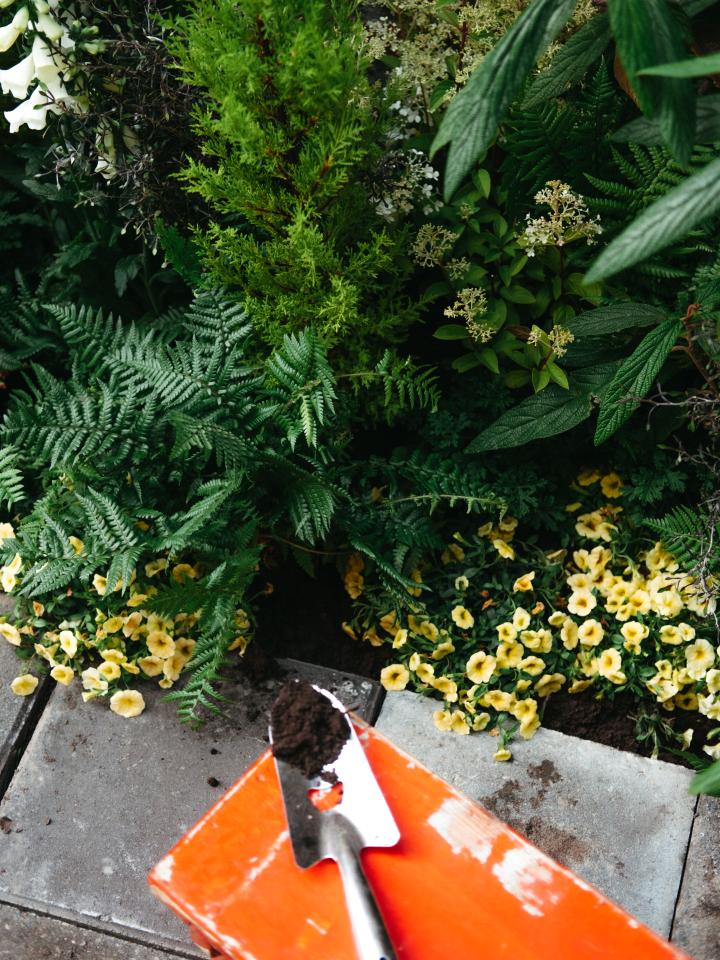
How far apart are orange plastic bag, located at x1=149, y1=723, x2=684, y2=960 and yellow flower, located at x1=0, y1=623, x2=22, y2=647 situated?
1.07 metres

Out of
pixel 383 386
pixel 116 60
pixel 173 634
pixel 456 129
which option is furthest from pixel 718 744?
pixel 116 60

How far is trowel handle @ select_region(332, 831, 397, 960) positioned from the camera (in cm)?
144

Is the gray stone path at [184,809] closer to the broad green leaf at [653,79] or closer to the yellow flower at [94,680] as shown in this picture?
the yellow flower at [94,680]

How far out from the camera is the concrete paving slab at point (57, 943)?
2105 mm

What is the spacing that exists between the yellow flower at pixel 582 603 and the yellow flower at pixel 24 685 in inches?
56.5

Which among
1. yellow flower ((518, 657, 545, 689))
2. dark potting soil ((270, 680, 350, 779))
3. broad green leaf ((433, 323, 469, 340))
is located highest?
broad green leaf ((433, 323, 469, 340))

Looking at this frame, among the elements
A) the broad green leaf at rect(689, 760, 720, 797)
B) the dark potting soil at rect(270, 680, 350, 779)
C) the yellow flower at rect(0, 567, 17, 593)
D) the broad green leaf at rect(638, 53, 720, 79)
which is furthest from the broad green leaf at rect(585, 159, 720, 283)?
the yellow flower at rect(0, 567, 17, 593)

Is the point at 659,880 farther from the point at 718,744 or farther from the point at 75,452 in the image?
the point at 75,452

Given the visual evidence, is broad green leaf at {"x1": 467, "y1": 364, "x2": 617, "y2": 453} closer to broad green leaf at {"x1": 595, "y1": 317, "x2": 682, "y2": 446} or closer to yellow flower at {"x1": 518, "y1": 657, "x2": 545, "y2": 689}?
broad green leaf at {"x1": 595, "y1": 317, "x2": 682, "y2": 446}

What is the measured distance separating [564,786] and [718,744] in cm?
39

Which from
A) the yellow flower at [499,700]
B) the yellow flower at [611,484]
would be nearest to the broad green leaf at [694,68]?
the yellow flower at [611,484]

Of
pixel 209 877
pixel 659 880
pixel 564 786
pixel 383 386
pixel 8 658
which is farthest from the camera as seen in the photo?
pixel 8 658

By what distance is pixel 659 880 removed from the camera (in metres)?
2.13

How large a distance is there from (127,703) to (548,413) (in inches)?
→ 51.8
